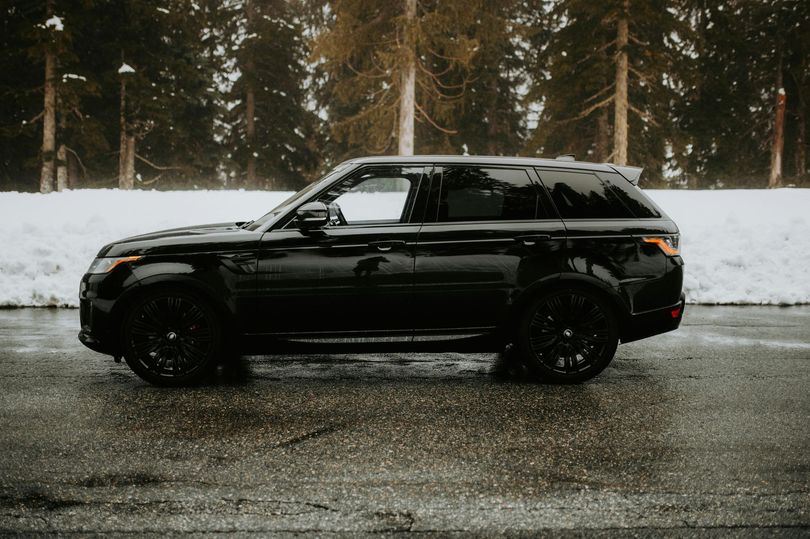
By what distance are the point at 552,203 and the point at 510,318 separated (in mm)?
1037

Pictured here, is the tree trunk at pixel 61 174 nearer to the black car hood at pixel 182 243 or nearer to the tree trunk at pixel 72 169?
the tree trunk at pixel 72 169

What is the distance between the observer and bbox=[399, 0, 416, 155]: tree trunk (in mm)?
23875

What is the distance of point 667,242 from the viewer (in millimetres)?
6309

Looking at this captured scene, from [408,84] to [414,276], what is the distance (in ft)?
64.3

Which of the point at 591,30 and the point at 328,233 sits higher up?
the point at 591,30

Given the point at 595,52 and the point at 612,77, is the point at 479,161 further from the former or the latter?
the point at 612,77

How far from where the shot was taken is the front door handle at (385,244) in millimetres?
5957

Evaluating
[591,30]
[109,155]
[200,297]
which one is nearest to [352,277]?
[200,297]

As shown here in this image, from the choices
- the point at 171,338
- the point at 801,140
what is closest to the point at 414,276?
the point at 171,338

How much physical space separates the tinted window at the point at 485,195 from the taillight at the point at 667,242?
1.03 meters

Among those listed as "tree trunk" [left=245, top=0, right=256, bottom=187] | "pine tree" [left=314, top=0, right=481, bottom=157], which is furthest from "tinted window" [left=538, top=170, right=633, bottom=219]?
"tree trunk" [left=245, top=0, right=256, bottom=187]

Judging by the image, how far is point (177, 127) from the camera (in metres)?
36.1

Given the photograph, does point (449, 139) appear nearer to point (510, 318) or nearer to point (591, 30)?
point (591, 30)

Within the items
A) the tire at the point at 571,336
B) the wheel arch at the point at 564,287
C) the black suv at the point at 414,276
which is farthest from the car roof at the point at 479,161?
the tire at the point at 571,336
